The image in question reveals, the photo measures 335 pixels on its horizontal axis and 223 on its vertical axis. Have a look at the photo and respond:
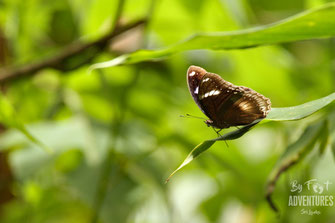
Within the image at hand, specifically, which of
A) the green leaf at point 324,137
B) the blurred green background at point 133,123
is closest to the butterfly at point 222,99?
the green leaf at point 324,137

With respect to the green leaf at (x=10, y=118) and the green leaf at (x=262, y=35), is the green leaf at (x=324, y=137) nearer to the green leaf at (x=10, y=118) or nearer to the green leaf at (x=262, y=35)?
the green leaf at (x=262, y=35)

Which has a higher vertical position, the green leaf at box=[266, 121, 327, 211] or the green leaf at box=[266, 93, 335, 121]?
the green leaf at box=[266, 93, 335, 121]

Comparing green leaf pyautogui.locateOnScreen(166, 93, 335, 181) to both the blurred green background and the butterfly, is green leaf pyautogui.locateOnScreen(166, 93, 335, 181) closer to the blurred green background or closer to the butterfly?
the butterfly

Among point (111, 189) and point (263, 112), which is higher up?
point (263, 112)

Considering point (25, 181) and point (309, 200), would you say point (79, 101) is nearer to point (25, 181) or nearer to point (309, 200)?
point (25, 181)

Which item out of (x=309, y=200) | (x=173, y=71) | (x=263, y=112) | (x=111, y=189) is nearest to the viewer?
(x=263, y=112)

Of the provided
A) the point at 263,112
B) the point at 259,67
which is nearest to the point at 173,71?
the point at 259,67
